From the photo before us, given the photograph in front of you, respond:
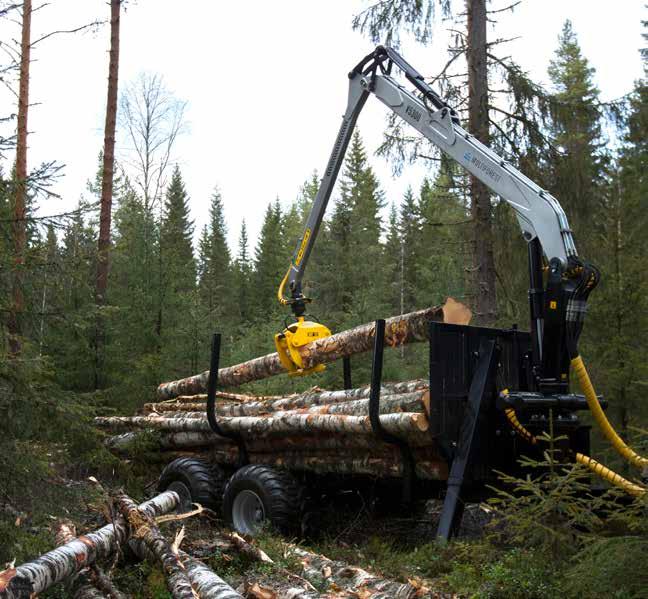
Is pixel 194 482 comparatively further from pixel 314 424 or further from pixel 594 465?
pixel 594 465

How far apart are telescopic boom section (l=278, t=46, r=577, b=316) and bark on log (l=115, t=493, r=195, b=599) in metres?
4.20

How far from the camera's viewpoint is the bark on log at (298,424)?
6352 mm

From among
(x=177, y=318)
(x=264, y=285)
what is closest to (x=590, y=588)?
(x=177, y=318)

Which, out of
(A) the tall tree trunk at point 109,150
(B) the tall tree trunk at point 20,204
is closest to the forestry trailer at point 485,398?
(B) the tall tree trunk at point 20,204

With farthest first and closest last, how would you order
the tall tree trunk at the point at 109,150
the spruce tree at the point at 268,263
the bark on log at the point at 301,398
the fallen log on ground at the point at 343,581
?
1. the spruce tree at the point at 268,263
2. the tall tree trunk at the point at 109,150
3. the bark on log at the point at 301,398
4. the fallen log on ground at the point at 343,581

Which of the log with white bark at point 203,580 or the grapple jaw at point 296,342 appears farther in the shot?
the grapple jaw at point 296,342

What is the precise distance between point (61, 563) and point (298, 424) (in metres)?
3.04

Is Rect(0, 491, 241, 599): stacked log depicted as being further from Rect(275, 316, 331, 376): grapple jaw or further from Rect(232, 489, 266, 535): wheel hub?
Rect(275, 316, 331, 376): grapple jaw

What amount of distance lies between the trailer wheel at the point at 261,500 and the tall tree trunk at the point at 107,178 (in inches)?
296

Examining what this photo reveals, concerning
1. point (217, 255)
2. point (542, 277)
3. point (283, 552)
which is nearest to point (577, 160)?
point (542, 277)

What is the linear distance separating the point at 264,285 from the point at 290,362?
41.6 metres

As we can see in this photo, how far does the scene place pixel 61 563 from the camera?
487cm

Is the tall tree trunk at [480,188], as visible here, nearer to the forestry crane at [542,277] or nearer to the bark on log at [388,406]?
the forestry crane at [542,277]

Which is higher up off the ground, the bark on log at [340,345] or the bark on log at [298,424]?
the bark on log at [340,345]
